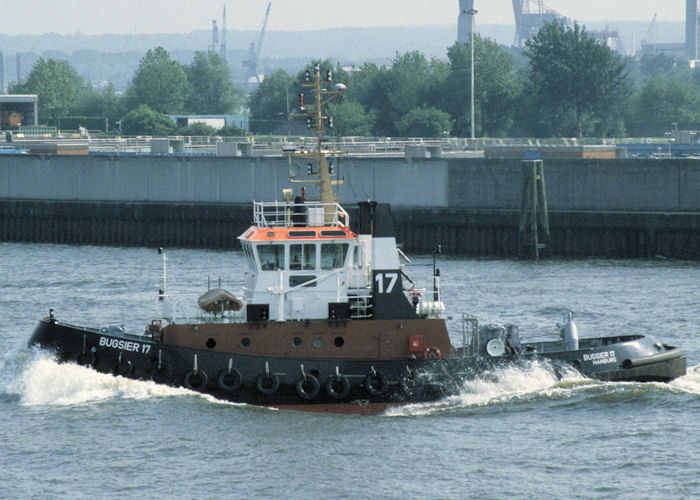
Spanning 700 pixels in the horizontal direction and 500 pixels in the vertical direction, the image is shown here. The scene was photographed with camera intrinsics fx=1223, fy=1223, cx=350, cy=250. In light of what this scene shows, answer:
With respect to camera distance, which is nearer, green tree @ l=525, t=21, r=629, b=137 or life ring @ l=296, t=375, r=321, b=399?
life ring @ l=296, t=375, r=321, b=399

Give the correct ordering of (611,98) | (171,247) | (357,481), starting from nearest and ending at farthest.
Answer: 1. (357,481)
2. (171,247)
3. (611,98)

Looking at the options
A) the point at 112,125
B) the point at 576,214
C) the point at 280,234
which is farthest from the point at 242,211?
the point at 112,125

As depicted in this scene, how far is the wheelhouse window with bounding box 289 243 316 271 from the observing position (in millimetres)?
24797

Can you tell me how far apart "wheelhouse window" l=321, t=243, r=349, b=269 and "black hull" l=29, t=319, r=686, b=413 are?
199 cm

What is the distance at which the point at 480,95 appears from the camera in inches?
3900

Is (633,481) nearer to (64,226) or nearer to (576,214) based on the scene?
(576,214)

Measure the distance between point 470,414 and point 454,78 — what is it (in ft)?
249

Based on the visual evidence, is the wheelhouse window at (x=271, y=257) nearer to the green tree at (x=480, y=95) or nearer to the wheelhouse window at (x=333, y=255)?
the wheelhouse window at (x=333, y=255)

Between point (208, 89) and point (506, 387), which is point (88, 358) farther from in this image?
point (208, 89)

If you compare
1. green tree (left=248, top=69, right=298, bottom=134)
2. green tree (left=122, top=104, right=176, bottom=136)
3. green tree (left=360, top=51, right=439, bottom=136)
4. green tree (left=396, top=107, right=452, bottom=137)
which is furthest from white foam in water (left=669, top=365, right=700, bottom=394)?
green tree (left=248, top=69, right=298, bottom=134)

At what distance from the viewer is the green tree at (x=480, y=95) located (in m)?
95.4

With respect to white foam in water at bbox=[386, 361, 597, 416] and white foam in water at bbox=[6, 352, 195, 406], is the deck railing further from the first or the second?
white foam in water at bbox=[6, 352, 195, 406]

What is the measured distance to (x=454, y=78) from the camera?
98.4 metres

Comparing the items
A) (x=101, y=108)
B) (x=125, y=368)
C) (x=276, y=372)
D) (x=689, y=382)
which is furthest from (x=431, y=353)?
(x=101, y=108)
